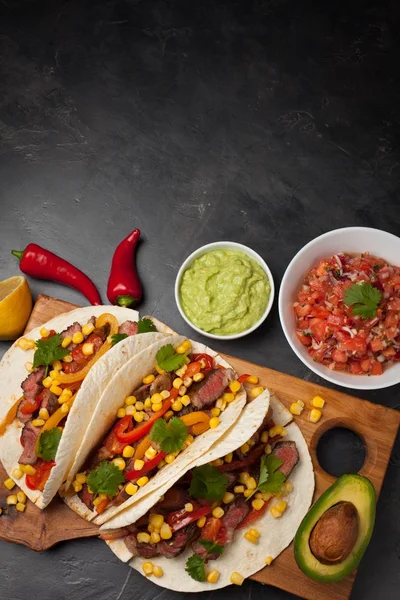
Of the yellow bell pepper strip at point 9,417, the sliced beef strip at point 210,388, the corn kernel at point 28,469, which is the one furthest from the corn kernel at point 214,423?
the yellow bell pepper strip at point 9,417

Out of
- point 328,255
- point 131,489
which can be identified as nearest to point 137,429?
point 131,489

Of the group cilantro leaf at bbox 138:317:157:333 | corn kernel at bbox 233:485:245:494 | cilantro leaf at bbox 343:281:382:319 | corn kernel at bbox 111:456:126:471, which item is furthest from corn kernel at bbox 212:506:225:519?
cilantro leaf at bbox 343:281:382:319

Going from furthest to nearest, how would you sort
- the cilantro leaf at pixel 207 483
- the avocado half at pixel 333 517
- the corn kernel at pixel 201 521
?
1. the corn kernel at pixel 201 521
2. the cilantro leaf at pixel 207 483
3. the avocado half at pixel 333 517

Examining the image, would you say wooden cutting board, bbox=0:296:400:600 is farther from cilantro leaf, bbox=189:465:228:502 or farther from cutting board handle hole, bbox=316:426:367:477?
cilantro leaf, bbox=189:465:228:502

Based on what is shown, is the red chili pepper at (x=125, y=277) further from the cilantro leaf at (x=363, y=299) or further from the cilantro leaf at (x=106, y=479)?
the cilantro leaf at (x=363, y=299)

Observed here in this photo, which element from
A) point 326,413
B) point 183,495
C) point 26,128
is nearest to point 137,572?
point 183,495

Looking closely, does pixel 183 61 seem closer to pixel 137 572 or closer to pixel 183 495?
pixel 183 495
